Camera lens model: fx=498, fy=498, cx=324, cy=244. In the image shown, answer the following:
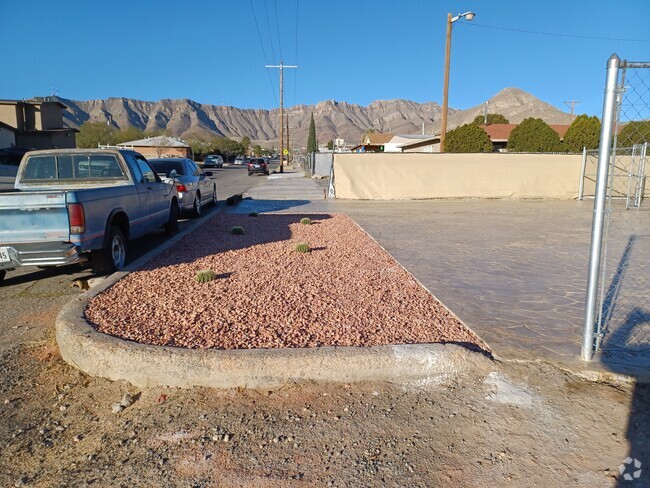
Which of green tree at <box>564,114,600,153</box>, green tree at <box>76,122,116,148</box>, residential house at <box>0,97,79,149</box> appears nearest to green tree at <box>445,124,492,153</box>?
green tree at <box>564,114,600,153</box>

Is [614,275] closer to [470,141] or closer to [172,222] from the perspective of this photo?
[172,222]

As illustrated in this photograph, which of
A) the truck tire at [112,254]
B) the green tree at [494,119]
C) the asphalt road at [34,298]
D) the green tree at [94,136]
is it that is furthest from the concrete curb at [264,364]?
the green tree at [94,136]

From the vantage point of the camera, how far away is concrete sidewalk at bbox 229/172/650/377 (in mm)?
4543

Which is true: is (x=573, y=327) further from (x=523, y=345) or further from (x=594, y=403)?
(x=594, y=403)

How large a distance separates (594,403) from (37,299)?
239 inches

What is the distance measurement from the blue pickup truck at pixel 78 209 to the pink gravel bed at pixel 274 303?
638 millimetres

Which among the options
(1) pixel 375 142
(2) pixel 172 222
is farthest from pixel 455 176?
(1) pixel 375 142

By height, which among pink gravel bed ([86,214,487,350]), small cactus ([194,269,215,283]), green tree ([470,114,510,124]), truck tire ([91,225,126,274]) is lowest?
pink gravel bed ([86,214,487,350])

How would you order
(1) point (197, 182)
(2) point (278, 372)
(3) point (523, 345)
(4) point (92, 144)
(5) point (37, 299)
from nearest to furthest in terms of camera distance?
1. (2) point (278, 372)
2. (3) point (523, 345)
3. (5) point (37, 299)
4. (1) point (197, 182)
5. (4) point (92, 144)

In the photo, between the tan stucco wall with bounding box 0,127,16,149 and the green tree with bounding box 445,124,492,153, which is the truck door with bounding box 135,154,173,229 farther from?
the tan stucco wall with bounding box 0,127,16,149

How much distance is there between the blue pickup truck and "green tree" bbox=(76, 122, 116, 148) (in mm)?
74797

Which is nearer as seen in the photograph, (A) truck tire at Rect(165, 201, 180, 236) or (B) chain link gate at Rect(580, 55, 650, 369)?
(B) chain link gate at Rect(580, 55, 650, 369)

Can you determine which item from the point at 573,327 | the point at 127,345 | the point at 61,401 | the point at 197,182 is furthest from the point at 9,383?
the point at 197,182

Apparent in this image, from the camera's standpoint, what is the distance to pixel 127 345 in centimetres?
399
